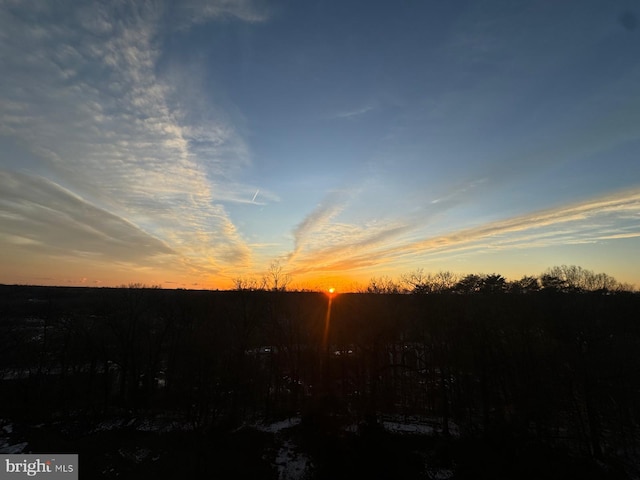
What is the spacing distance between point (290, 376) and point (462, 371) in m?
24.7

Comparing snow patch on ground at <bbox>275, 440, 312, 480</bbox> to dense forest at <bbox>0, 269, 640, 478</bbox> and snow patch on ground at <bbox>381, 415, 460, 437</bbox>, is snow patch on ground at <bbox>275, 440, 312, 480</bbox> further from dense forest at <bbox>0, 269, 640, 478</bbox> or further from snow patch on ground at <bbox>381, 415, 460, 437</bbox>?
snow patch on ground at <bbox>381, 415, 460, 437</bbox>

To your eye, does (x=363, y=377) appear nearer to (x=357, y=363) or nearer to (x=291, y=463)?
(x=357, y=363)

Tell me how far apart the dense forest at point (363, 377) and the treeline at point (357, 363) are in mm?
229

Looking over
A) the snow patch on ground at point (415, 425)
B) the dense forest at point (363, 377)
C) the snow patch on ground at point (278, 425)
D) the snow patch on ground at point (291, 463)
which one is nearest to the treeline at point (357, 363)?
the dense forest at point (363, 377)

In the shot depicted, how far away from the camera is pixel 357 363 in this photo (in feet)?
168

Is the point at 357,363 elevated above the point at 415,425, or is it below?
above

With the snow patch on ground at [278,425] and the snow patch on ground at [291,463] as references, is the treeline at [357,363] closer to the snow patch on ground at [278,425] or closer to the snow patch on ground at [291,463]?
the snow patch on ground at [278,425]

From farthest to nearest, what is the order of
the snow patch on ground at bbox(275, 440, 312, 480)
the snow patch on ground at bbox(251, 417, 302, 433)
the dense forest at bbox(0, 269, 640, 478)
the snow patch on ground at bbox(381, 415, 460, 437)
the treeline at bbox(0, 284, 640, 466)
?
the snow patch on ground at bbox(251, 417, 302, 433) → the snow patch on ground at bbox(381, 415, 460, 437) → the treeline at bbox(0, 284, 640, 466) → the dense forest at bbox(0, 269, 640, 478) → the snow patch on ground at bbox(275, 440, 312, 480)

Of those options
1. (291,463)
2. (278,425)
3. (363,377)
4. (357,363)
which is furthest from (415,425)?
(278,425)

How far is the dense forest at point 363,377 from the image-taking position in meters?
31.8

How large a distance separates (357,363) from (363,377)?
417 centimetres

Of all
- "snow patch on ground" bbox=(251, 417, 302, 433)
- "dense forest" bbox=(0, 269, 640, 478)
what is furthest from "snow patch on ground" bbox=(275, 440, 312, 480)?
"snow patch on ground" bbox=(251, 417, 302, 433)

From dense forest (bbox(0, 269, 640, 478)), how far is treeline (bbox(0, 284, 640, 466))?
23 centimetres

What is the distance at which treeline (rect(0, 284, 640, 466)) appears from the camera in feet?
111
